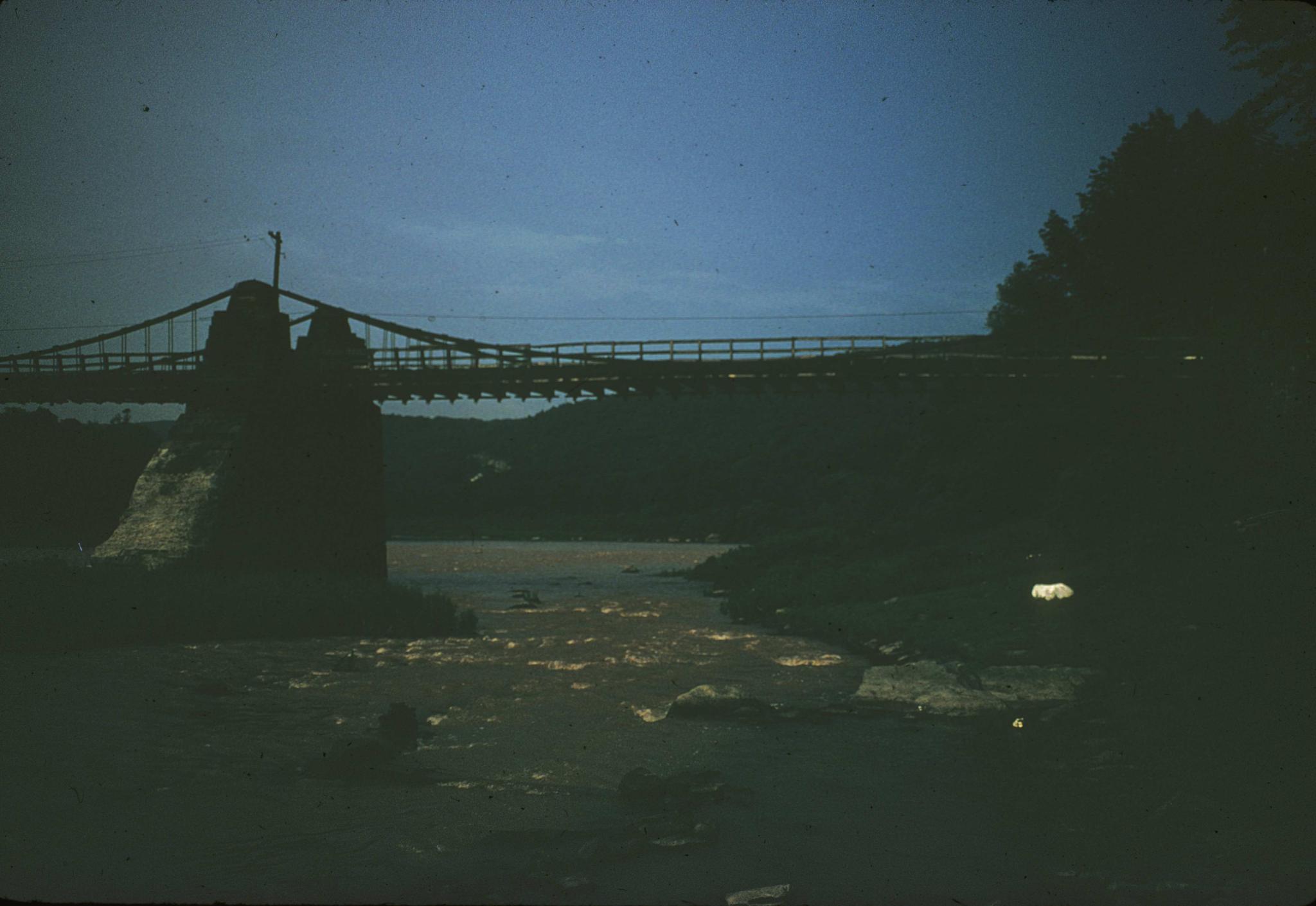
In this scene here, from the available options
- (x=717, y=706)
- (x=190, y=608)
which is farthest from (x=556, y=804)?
(x=190, y=608)

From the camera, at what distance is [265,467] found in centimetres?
3356

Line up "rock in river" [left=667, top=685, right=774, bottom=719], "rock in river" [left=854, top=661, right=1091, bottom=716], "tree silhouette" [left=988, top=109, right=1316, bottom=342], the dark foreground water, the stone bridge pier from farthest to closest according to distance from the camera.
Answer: the stone bridge pier → "tree silhouette" [left=988, top=109, right=1316, bottom=342] → "rock in river" [left=667, top=685, right=774, bottom=719] → "rock in river" [left=854, top=661, right=1091, bottom=716] → the dark foreground water

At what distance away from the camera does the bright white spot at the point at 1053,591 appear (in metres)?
21.3

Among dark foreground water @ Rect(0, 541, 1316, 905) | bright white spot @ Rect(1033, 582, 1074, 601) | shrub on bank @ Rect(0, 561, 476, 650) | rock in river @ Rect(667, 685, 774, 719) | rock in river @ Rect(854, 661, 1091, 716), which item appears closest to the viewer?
dark foreground water @ Rect(0, 541, 1316, 905)

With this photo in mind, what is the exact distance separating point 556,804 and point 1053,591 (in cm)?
1488

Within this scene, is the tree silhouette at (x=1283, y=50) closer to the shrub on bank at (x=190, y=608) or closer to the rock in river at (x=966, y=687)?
the rock in river at (x=966, y=687)

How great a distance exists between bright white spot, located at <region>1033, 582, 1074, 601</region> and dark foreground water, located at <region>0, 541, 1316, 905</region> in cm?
666

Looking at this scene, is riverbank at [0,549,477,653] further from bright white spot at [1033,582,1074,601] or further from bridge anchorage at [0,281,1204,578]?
bright white spot at [1033,582,1074,601]

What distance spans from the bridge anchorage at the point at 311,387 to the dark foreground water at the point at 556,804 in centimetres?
1489

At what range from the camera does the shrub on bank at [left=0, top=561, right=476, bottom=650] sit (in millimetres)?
19203

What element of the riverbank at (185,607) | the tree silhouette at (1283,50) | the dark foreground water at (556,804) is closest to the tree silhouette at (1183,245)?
the tree silhouette at (1283,50)

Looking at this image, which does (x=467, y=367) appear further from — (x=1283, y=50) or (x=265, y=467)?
(x=1283, y=50)

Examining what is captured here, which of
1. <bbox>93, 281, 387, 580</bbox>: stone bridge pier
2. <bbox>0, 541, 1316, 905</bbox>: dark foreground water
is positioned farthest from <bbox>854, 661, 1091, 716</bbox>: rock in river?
<bbox>93, 281, 387, 580</bbox>: stone bridge pier

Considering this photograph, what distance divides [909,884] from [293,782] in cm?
687
